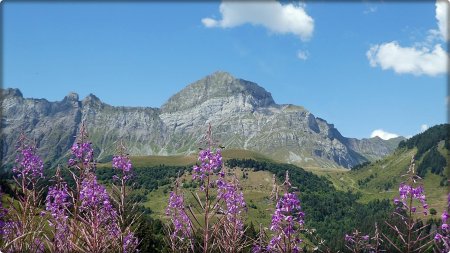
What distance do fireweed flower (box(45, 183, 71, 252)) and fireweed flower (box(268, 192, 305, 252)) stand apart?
4.18m

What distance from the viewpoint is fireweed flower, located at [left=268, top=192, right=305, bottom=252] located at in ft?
29.2

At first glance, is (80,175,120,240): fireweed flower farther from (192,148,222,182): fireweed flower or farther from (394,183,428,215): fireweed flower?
(394,183,428,215): fireweed flower

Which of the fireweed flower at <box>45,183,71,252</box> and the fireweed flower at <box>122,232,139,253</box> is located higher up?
the fireweed flower at <box>45,183,71,252</box>

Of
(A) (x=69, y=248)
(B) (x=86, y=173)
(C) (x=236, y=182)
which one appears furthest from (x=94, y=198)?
(C) (x=236, y=182)

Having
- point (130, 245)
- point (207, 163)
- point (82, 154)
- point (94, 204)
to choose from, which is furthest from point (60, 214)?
point (207, 163)

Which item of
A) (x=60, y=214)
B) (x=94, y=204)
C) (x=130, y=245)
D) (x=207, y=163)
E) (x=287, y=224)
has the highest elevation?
(x=207, y=163)

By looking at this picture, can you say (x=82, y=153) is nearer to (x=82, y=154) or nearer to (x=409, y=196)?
(x=82, y=154)

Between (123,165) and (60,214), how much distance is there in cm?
196

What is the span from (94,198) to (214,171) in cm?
253

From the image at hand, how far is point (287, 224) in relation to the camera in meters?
9.41

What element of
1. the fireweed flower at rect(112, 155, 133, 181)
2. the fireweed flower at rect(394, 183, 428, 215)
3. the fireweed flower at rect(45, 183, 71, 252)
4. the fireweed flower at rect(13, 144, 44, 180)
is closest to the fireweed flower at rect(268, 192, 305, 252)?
the fireweed flower at rect(394, 183, 428, 215)

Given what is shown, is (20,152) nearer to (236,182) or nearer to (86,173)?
(86,173)

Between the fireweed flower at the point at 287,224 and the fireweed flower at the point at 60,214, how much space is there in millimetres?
4180

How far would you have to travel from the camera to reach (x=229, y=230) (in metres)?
8.71
